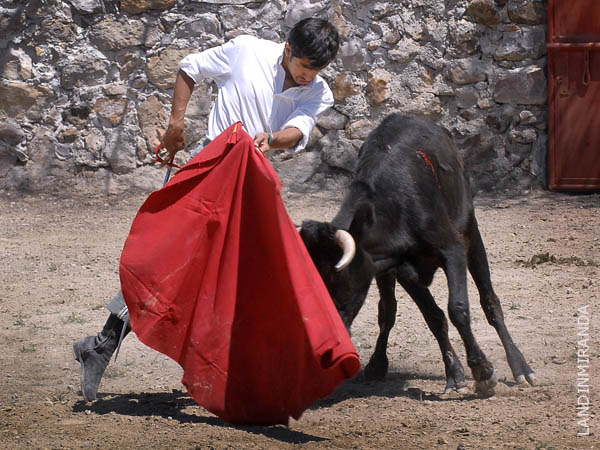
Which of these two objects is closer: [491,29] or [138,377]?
[138,377]

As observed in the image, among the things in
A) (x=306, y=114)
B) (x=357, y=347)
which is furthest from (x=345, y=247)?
(x=357, y=347)

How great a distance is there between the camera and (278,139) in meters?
3.72

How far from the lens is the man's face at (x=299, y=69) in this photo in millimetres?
3740

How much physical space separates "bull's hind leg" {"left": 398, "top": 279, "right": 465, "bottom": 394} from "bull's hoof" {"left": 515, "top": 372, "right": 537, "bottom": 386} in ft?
0.98

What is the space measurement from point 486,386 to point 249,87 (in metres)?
1.75

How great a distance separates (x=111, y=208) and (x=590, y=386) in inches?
192

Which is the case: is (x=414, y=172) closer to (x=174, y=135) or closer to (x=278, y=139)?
(x=278, y=139)

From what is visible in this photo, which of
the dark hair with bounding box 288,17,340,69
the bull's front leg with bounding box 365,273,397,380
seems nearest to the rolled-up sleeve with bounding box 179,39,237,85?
the dark hair with bounding box 288,17,340,69

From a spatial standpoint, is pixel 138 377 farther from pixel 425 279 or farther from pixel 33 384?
pixel 425 279

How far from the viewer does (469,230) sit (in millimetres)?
4715

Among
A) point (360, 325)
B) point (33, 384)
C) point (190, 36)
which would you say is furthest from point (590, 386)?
point (190, 36)

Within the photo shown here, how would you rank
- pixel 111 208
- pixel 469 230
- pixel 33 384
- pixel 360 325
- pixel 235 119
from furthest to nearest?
pixel 111 208 < pixel 360 325 < pixel 469 230 < pixel 33 384 < pixel 235 119

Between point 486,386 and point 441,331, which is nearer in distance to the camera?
point 486,386

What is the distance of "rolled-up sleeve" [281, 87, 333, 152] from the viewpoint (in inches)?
152
